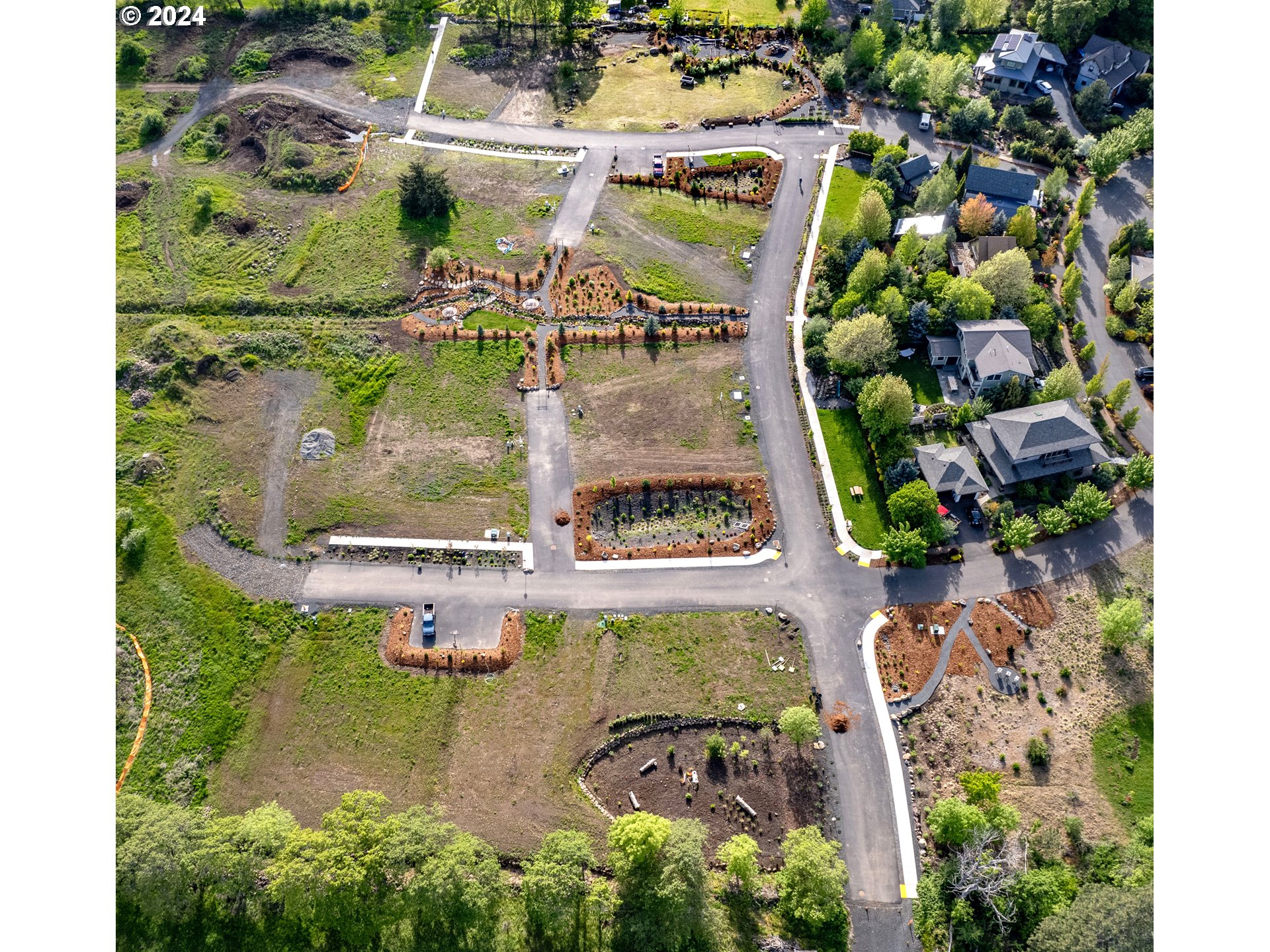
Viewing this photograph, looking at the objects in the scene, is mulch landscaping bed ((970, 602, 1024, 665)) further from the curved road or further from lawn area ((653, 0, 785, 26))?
lawn area ((653, 0, 785, 26))

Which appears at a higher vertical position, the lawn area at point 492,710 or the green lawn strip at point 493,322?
the green lawn strip at point 493,322

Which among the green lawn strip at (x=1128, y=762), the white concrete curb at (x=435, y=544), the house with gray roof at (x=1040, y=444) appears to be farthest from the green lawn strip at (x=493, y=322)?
the green lawn strip at (x=1128, y=762)

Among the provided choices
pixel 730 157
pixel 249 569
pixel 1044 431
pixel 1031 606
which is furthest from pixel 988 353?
pixel 249 569

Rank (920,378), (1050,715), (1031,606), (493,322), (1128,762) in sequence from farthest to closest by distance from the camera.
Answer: (493,322) < (920,378) < (1031,606) < (1050,715) < (1128,762)

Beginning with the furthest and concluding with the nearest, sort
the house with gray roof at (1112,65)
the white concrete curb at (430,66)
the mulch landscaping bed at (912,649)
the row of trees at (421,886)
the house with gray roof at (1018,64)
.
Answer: the white concrete curb at (430,66)
the house with gray roof at (1018,64)
the house with gray roof at (1112,65)
the mulch landscaping bed at (912,649)
the row of trees at (421,886)

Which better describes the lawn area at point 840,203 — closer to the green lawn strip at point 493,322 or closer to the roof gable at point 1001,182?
the roof gable at point 1001,182

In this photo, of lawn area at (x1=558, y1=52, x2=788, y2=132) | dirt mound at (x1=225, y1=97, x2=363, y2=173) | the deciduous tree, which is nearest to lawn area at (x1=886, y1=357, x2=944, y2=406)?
the deciduous tree

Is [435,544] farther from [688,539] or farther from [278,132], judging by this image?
[278,132]
